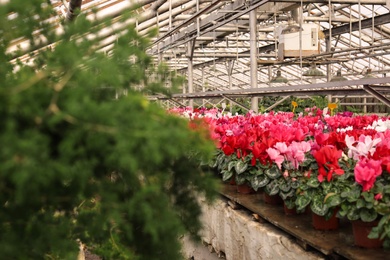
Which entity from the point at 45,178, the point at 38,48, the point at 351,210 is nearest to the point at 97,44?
the point at 38,48

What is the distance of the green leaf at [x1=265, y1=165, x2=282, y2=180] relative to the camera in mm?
2738

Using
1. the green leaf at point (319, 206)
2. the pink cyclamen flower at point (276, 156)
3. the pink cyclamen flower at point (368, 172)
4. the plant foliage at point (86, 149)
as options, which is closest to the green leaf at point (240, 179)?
the pink cyclamen flower at point (276, 156)

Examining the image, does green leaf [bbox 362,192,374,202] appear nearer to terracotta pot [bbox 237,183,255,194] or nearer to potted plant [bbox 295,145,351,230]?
potted plant [bbox 295,145,351,230]

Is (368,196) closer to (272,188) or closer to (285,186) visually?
(285,186)

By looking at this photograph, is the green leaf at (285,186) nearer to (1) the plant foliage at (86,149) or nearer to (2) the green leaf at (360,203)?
(2) the green leaf at (360,203)

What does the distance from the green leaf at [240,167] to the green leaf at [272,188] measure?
245 millimetres

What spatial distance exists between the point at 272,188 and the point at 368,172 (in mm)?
872

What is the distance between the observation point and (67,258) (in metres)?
0.89

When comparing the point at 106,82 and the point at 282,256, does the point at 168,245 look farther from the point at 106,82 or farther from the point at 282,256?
the point at 282,256

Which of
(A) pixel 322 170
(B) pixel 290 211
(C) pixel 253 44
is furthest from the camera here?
(C) pixel 253 44

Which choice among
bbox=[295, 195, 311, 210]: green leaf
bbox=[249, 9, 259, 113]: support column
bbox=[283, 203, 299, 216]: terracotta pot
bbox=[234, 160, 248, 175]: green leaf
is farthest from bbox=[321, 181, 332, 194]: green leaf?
bbox=[249, 9, 259, 113]: support column

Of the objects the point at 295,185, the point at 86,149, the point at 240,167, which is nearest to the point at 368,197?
the point at 295,185

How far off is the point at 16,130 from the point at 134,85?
0.31m

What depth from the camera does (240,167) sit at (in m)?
3.05
